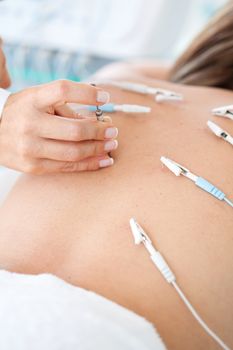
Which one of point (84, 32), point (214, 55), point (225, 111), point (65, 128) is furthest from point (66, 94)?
point (84, 32)

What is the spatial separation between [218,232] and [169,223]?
0.08 m

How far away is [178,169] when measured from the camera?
781mm

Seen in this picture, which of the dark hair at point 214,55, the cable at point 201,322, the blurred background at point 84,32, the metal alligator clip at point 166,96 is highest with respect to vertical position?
the blurred background at point 84,32

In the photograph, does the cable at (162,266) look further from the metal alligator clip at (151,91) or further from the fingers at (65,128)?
the metal alligator clip at (151,91)

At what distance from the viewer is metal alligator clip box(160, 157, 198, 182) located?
774 millimetres

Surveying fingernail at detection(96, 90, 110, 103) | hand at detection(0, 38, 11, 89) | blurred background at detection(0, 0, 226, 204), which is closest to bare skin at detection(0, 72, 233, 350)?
fingernail at detection(96, 90, 110, 103)

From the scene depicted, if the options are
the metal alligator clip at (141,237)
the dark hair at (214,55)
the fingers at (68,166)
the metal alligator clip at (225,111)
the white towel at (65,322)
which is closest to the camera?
the white towel at (65,322)

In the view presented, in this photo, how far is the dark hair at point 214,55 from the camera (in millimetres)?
1181

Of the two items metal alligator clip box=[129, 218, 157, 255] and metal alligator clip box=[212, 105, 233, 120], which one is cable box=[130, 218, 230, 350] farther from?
metal alligator clip box=[212, 105, 233, 120]

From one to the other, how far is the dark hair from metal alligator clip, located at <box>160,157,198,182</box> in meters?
0.49

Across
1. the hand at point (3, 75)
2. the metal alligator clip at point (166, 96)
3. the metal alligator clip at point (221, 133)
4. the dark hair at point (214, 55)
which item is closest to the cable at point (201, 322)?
the metal alligator clip at point (221, 133)

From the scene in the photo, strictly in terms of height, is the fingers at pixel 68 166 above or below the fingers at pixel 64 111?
below

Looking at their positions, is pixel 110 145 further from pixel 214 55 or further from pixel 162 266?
pixel 214 55

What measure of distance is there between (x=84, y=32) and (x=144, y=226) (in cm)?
151
